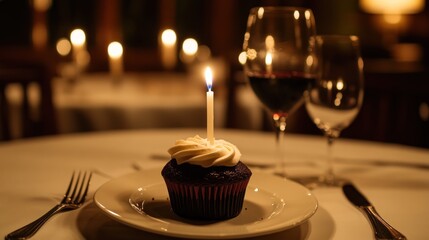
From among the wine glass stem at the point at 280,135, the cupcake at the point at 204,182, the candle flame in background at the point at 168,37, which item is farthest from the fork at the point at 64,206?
the candle flame in background at the point at 168,37

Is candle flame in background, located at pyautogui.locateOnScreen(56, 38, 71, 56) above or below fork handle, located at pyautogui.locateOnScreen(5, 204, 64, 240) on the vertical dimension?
above

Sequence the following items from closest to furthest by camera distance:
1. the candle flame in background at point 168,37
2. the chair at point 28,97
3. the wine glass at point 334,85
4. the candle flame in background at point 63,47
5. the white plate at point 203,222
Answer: the white plate at point 203,222 < the wine glass at point 334,85 < the chair at point 28,97 < the candle flame in background at point 168,37 < the candle flame in background at point 63,47

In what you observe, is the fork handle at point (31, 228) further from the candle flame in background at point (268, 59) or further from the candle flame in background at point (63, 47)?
the candle flame in background at point (63, 47)

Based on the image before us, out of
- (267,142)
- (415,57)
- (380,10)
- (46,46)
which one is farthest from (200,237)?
(415,57)

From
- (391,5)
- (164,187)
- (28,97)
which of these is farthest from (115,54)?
(391,5)

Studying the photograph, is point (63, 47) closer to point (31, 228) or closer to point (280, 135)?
point (280, 135)

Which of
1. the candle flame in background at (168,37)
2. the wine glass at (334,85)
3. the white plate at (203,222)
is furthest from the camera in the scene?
the candle flame in background at (168,37)

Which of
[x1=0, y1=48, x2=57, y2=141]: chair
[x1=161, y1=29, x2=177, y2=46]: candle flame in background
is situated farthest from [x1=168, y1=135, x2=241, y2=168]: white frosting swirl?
[x1=161, y1=29, x2=177, y2=46]: candle flame in background

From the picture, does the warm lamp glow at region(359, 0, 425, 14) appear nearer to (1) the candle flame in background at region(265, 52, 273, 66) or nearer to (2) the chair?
(2) the chair
